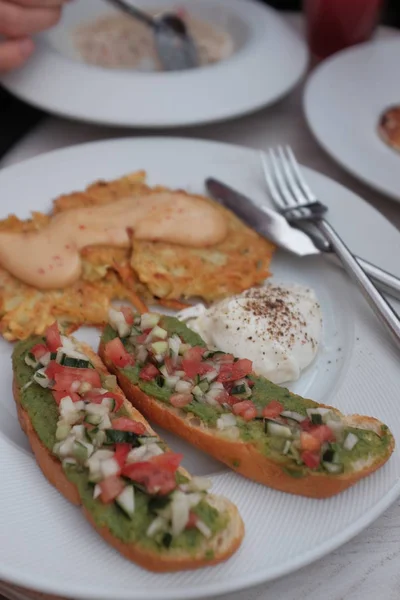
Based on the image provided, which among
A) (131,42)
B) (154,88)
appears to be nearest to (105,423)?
(154,88)

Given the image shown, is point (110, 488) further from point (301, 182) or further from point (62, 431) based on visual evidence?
point (301, 182)

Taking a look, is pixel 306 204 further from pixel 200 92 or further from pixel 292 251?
pixel 200 92

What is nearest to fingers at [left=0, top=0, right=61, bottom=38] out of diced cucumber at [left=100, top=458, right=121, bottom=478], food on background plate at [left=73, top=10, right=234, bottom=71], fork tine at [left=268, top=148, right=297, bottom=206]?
food on background plate at [left=73, top=10, right=234, bottom=71]

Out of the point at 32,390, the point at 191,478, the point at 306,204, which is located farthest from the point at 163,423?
the point at 306,204

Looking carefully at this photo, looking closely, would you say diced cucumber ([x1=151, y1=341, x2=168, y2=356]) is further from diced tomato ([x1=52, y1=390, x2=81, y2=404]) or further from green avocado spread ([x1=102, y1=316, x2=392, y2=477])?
diced tomato ([x1=52, y1=390, x2=81, y2=404])

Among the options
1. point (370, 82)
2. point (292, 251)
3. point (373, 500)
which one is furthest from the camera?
point (370, 82)

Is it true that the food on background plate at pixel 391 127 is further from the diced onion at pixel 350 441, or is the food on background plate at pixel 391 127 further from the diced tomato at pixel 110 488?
the diced tomato at pixel 110 488

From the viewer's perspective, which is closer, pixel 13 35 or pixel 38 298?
pixel 38 298
